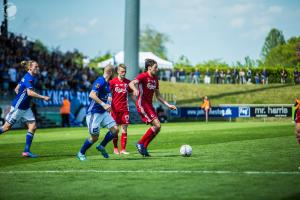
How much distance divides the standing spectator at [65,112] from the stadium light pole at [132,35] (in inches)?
385

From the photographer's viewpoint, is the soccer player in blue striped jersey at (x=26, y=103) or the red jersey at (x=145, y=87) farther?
the soccer player in blue striped jersey at (x=26, y=103)

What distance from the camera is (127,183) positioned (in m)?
10.1

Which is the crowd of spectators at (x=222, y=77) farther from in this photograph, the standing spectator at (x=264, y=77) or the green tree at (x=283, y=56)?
the green tree at (x=283, y=56)

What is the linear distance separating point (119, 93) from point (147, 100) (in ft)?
6.01

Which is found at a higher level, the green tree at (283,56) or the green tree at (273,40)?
the green tree at (273,40)

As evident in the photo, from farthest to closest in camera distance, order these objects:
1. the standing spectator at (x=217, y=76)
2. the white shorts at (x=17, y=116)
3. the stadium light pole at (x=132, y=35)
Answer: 1. the standing spectator at (x=217, y=76)
2. the stadium light pole at (x=132, y=35)
3. the white shorts at (x=17, y=116)

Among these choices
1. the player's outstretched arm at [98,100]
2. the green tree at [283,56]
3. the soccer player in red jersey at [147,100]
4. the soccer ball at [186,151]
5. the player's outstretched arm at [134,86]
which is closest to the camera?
the player's outstretched arm at [98,100]

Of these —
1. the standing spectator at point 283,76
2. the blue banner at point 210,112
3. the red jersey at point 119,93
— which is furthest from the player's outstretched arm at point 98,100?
the standing spectator at point 283,76

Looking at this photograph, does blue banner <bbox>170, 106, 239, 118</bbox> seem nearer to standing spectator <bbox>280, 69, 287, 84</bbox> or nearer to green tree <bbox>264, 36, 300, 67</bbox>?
standing spectator <bbox>280, 69, 287, 84</bbox>

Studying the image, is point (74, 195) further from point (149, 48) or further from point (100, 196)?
A: point (149, 48)

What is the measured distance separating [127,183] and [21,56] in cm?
3116

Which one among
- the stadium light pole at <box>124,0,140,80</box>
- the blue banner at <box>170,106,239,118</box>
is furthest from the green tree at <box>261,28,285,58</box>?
the stadium light pole at <box>124,0,140,80</box>

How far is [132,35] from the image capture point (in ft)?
156

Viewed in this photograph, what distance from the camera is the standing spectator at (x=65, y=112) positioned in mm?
39062
